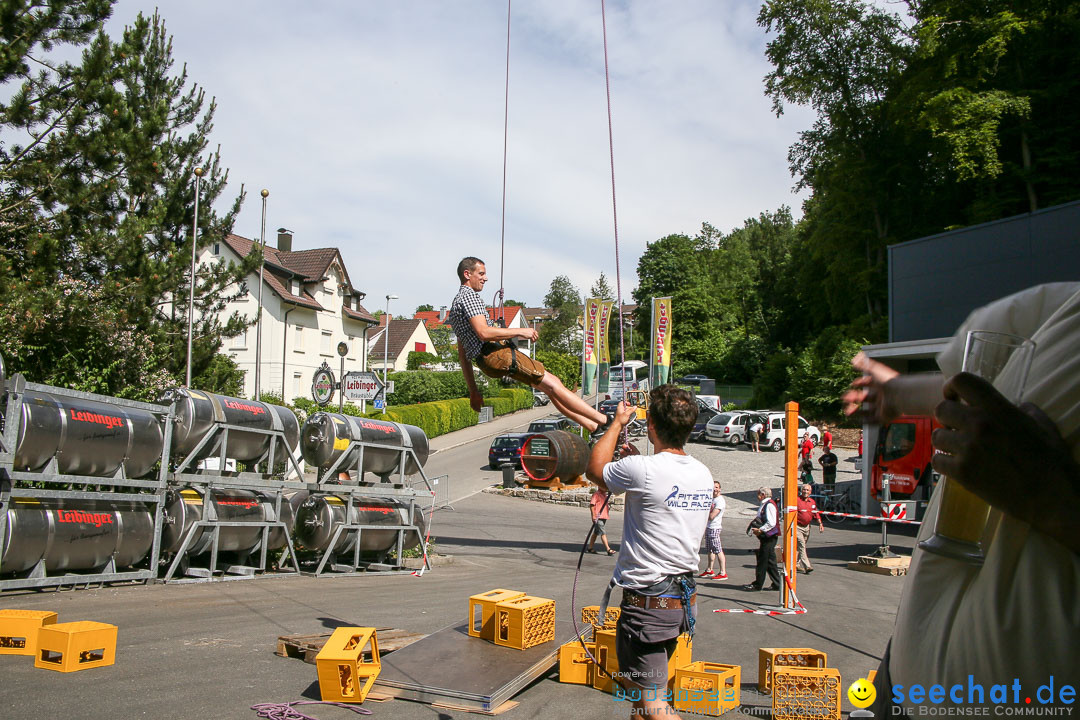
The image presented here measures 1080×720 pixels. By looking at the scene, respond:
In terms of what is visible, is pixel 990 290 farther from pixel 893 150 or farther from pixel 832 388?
pixel 893 150

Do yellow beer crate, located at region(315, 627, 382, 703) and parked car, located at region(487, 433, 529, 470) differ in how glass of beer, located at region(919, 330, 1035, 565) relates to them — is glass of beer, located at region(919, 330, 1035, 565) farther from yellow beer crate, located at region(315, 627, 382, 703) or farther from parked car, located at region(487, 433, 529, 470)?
parked car, located at region(487, 433, 529, 470)

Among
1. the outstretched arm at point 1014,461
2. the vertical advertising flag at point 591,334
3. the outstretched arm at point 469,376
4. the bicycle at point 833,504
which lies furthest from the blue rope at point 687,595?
the vertical advertising flag at point 591,334

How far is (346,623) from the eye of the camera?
893 centimetres

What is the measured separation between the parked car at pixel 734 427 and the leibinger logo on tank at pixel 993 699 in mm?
35701

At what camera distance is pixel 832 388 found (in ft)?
121

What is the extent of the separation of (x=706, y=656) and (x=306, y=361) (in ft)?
123

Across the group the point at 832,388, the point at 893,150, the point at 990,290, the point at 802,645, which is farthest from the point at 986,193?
the point at 802,645

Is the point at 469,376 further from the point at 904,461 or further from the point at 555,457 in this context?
the point at 904,461

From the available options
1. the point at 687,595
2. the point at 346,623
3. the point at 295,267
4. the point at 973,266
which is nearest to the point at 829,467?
the point at 973,266

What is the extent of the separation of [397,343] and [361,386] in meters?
51.8

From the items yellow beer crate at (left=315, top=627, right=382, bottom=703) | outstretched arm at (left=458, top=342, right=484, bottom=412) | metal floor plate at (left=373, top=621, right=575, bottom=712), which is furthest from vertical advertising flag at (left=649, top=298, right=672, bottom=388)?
yellow beer crate at (left=315, top=627, right=382, bottom=703)

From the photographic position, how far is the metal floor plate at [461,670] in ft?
19.2

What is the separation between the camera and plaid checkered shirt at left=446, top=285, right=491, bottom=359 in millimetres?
5887

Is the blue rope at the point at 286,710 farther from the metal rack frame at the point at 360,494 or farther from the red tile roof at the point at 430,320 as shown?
the red tile roof at the point at 430,320
